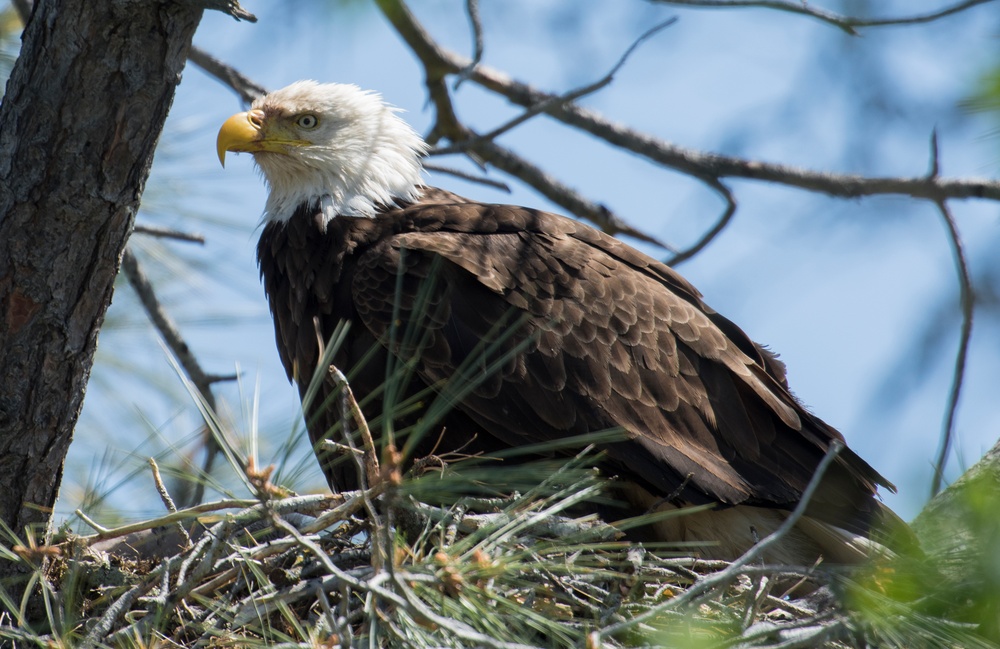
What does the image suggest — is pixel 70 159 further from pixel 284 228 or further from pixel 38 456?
pixel 284 228

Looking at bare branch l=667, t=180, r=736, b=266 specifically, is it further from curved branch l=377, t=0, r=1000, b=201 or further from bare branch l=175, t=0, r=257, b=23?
bare branch l=175, t=0, r=257, b=23

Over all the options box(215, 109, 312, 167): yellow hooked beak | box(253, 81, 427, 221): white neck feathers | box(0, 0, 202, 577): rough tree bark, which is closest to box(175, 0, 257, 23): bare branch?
box(0, 0, 202, 577): rough tree bark

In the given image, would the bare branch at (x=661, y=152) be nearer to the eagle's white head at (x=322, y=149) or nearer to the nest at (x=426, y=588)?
the eagle's white head at (x=322, y=149)

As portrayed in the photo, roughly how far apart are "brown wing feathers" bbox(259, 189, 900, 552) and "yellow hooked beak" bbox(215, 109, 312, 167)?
1.72ft

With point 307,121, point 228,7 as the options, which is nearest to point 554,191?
point 307,121

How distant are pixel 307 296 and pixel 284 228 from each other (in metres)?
0.50

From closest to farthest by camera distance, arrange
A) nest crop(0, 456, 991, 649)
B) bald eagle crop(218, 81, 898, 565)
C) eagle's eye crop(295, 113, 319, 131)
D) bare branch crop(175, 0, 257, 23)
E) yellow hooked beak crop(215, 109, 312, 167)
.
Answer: nest crop(0, 456, 991, 649) → bare branch crop(175, 0, 257, 23) → bald eagle crop(218, 81, 898, 565) → yellow hooked beak crop(215, 109, 312, 167) → eagle's eye crop(295, 113, 319, 131)

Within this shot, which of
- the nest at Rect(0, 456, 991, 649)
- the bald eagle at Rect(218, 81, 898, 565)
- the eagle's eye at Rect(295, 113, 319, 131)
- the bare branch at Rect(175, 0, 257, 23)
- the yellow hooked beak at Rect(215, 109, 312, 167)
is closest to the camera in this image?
the nest at Rect(0, 456, 991, 649)

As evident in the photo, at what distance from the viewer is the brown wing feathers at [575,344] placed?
3.49m

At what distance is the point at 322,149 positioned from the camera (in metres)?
4.41

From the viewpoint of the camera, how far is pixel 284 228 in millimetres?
4191

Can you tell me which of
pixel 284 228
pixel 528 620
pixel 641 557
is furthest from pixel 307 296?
pixel 528 620

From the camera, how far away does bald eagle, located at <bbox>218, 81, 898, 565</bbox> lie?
11.4ft

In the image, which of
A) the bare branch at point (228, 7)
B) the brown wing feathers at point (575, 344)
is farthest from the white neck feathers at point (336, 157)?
the bare branch at point (228, 7)
